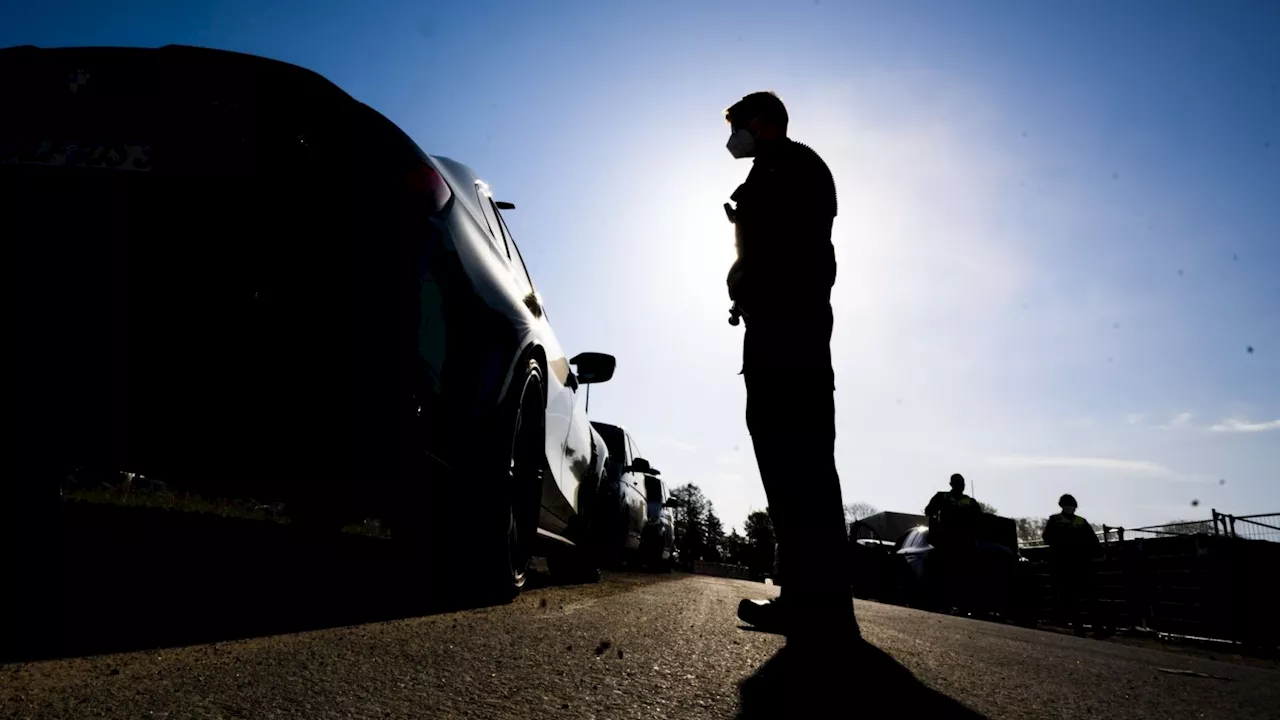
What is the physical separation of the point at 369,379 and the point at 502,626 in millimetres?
1017

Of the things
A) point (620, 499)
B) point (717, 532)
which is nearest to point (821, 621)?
point (620, 499)

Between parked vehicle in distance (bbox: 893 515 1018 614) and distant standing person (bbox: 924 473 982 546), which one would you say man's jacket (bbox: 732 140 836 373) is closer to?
distant standing person (bbox: 924 473 982 546)

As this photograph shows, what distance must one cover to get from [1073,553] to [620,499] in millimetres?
5511

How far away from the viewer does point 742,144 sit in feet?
10.7

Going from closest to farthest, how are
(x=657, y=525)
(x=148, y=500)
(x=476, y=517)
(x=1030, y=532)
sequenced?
1. (x=476, y=517)
2. (x=148, y=500)
3. (x=657, y=525)
4. (x=1030, y=532)

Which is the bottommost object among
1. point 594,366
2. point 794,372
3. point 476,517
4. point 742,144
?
point 476,517

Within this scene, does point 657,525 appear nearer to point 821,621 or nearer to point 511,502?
point 511,502

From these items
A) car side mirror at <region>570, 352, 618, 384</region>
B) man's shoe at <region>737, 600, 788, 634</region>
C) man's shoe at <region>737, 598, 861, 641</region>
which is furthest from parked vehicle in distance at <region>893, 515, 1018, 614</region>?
man's shoe at <region>737, 598, 861, 641</region>

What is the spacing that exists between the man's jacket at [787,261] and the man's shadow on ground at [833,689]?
3.54 feet

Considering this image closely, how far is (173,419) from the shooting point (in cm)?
229

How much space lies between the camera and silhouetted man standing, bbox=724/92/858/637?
2824 millimetres

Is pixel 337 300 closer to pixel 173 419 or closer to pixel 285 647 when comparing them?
pixel 173 419

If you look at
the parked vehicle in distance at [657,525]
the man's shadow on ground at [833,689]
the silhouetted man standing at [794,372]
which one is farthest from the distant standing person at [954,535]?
the man's shadow on ground at [833,689]

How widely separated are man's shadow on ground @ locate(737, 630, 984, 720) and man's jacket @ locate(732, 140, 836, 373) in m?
1.08
